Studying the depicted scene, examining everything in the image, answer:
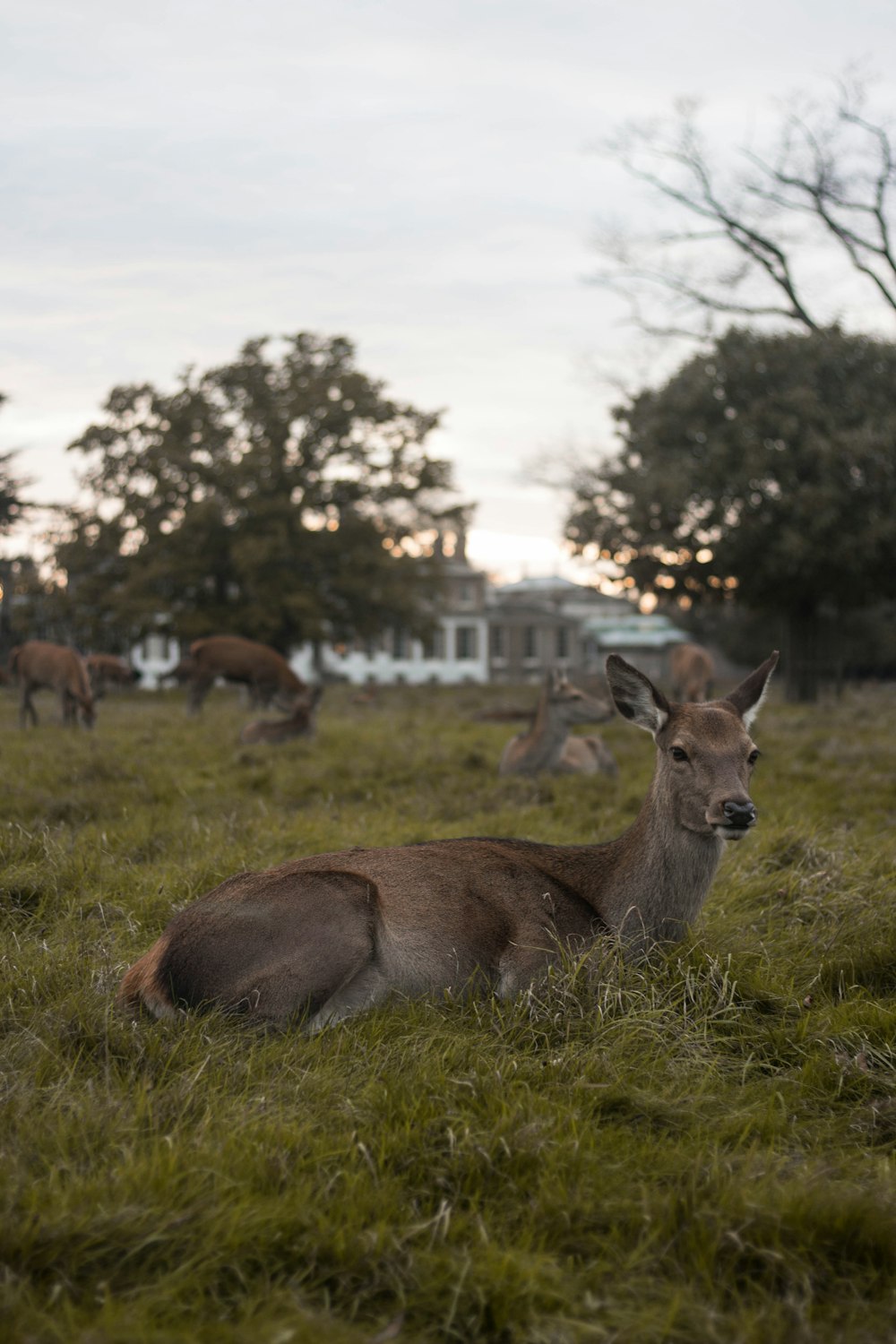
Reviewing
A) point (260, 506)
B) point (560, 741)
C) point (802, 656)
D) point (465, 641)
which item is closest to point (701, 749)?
point (560, 741)

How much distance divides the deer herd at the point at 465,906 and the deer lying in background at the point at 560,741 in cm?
662

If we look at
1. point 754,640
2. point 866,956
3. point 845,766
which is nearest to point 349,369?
point 754,640

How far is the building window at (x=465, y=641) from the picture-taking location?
76562mm

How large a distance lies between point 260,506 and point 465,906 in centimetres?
3431

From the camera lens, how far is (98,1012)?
4.04 meters

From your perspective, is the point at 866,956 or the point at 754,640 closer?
the point at 866,956

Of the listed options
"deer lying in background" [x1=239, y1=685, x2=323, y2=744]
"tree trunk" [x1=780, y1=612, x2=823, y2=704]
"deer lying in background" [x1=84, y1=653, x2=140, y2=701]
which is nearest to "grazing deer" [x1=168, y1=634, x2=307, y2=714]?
"deer lying in background" [x1=84, y1=653, x2=140, y2=701]

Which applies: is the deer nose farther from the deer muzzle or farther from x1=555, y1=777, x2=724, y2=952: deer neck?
x1=555, y1=777, x2=724, y2=952: deer neck

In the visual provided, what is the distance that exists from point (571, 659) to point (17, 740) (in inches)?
2673

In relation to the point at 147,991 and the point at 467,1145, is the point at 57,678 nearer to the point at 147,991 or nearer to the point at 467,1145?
the point at 147,991

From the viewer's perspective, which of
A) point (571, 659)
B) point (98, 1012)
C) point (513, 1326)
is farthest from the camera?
point (571, 659)

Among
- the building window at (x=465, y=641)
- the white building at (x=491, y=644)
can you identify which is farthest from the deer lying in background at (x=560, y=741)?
the building window at (x=465, y=641)

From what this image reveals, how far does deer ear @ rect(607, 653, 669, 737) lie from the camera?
5.32 metres

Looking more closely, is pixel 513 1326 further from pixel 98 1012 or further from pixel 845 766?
pixel 845 766
